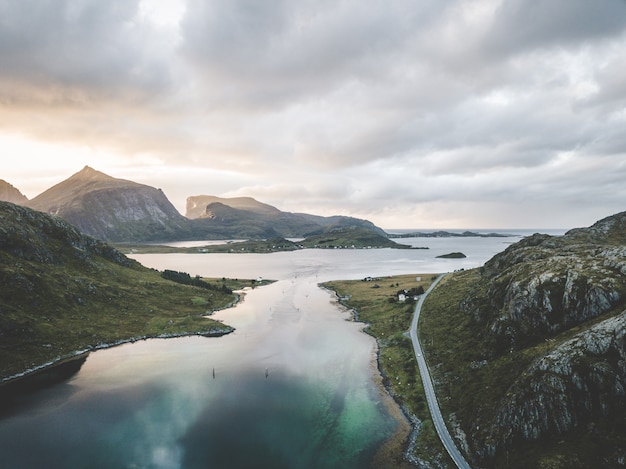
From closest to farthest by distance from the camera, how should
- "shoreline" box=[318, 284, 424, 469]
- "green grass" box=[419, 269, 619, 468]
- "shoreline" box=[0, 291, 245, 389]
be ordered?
"green grass" box=[419, 269, 619, 468] → "shoreline" box=[318, 284, 424, 469] → "shoreline" box=[0, 291, 245, 389]

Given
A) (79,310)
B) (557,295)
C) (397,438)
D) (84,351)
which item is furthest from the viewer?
(79,310)

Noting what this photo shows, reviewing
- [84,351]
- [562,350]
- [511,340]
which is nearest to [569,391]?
[562,350]

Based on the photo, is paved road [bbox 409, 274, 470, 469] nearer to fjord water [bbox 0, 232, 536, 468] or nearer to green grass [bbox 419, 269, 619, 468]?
green grass [bbox 419, 269, 619, 468]

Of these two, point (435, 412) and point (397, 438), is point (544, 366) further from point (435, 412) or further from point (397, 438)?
point (397, 438)

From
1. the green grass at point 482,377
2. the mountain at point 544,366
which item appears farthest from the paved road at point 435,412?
the mountain at point 544,366

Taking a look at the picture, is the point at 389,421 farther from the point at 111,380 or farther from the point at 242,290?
→ the point at 242,290

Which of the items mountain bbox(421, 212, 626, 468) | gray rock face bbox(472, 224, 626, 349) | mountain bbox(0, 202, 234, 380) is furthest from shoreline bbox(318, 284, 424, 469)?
mountain bbox(0, 202, 234, 380)
